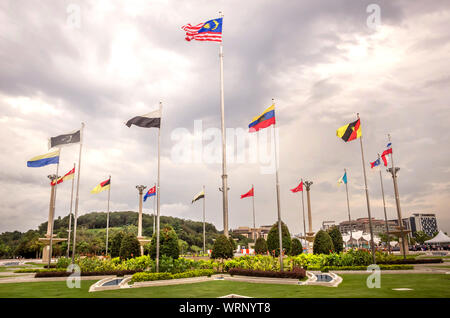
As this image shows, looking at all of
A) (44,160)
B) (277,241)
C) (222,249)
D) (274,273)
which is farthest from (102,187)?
(274,273)

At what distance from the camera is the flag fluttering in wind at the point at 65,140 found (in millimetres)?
23188

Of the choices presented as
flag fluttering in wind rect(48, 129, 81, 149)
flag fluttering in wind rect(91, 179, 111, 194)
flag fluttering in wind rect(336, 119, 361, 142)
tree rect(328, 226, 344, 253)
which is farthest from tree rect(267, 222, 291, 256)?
flag fluttering in wind rect(48, 129, 81, 149)

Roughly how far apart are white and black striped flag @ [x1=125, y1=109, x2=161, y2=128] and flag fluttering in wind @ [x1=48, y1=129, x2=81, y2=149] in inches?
248

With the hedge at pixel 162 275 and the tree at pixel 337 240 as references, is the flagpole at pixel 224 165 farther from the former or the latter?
the tree at pixel 337 240

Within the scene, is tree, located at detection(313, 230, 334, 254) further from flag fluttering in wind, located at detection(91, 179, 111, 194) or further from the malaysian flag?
flag fluttering in wind, located at detection(91, 179, 111, 194)

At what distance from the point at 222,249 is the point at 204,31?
52.9ft

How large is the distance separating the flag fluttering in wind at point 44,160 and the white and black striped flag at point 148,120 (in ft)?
27.6
